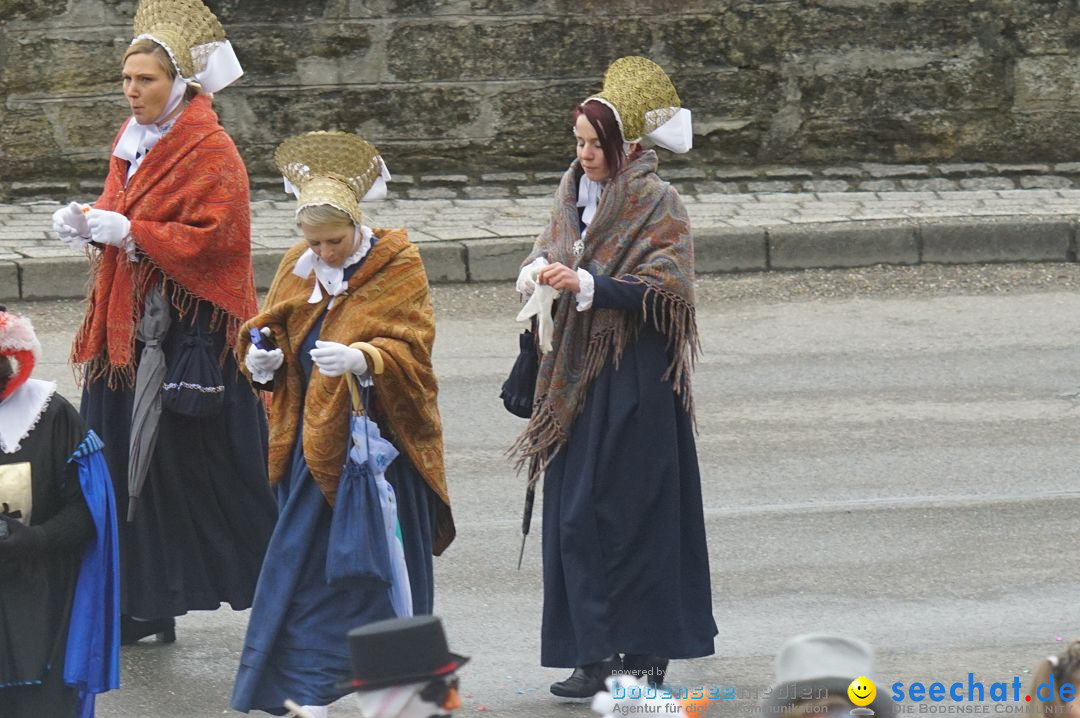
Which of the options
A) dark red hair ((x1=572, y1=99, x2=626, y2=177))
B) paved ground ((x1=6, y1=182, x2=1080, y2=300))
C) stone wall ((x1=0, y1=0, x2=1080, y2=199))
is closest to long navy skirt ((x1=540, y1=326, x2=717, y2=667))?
dark red hair ((x1=572, y1=99, x2=626, y2=177))

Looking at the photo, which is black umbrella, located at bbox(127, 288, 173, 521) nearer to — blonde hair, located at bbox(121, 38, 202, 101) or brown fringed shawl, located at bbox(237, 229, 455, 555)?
brown fringed shawl, located at bbox(237, 229, 455, 555)

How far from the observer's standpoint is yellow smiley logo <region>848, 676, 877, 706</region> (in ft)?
11.2

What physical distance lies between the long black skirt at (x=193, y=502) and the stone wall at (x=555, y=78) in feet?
22.4

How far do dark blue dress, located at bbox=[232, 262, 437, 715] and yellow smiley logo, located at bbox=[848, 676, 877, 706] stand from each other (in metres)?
2.32

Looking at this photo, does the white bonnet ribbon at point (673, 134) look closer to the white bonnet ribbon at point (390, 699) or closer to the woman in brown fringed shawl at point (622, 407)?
the woman in brown fringed shawl at point (622, 407)

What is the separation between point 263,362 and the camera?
5.60m

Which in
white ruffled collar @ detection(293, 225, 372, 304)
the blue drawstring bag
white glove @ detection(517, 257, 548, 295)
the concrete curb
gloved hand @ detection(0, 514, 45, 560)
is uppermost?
white ruffled collar @ detection(293, 225, 372, 304)

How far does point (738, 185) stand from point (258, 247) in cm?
353

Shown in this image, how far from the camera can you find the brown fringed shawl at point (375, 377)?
18.3 feet

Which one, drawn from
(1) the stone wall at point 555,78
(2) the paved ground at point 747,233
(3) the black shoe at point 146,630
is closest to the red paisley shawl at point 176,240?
(3) the black shoe at point 146,630

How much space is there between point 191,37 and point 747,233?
240 inches

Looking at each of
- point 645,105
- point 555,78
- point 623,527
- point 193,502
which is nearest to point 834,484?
point 623,527

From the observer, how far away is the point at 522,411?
6.18 metres

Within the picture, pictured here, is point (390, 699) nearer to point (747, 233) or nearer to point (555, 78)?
point (747, 233)
